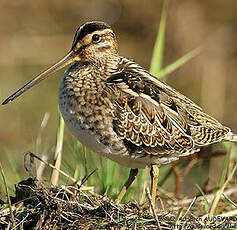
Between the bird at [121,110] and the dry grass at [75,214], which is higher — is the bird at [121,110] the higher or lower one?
the higher one

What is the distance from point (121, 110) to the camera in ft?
12.7

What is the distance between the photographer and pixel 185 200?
4.21 meters

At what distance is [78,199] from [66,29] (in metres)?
7.40

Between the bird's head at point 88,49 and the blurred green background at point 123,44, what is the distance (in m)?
3.32

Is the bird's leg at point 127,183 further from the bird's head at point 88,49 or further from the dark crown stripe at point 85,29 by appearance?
the dark crown stripe at point 85,29

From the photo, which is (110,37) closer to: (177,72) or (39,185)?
(39,185)

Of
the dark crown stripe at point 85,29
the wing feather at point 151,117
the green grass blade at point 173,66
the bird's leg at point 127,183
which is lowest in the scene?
the bird's leg at point 127,183

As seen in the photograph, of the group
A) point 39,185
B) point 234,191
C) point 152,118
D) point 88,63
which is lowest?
point 234,191

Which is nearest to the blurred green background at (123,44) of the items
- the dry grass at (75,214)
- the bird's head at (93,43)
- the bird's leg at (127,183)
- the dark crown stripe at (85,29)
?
the bird's leg at (127,183)

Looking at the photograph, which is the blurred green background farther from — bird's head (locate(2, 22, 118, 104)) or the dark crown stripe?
the dark crown stripe

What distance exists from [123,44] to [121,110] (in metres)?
6.62

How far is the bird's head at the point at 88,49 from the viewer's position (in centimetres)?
402

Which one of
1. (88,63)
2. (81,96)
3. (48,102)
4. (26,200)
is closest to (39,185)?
(26,200)

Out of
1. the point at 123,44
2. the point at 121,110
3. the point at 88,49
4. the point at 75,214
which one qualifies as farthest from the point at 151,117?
the point at 123,44
